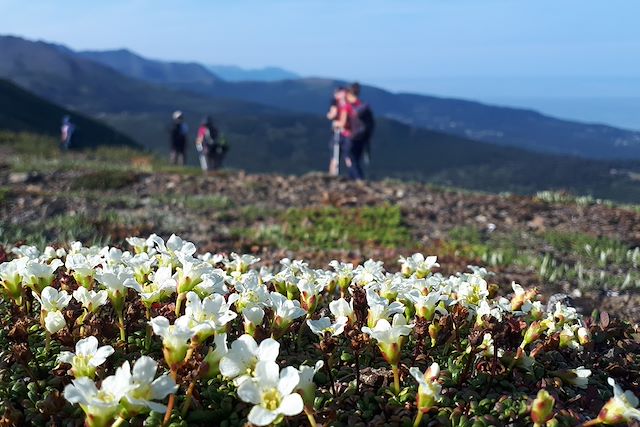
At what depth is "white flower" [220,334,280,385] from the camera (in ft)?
8.35

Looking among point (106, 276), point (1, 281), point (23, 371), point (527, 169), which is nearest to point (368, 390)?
point (106, 276)

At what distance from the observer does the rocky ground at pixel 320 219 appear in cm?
898

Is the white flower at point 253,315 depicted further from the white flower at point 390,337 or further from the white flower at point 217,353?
the white flower at point 390,337

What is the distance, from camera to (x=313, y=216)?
12141 millimetres

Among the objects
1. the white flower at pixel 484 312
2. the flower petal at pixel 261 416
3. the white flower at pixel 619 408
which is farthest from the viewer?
the white flower at pixel 484 312

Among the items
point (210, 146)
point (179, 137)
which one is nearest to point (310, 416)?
point (210, 146)

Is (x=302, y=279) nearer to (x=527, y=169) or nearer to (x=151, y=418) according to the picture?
(x=151, y=418)

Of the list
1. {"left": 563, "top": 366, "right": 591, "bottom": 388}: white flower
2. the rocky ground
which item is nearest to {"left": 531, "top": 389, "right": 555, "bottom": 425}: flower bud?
{"left": 563, "top": 366, "right": 591, "bottom": 388}: white flower

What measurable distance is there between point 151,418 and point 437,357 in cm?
151

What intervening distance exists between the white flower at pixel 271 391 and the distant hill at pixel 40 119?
70.8 meters

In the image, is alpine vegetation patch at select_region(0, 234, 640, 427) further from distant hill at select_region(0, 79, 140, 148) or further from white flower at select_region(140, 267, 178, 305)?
distant hill at select_region(0, 79, 140, 148)

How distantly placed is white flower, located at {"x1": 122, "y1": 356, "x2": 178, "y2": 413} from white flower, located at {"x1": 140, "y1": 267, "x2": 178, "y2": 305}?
0.85 metres

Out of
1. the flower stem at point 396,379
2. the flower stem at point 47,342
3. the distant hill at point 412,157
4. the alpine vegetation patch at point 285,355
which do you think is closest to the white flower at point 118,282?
the alpine vegetation patch at point 285,355

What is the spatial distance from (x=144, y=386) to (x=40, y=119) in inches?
3355
